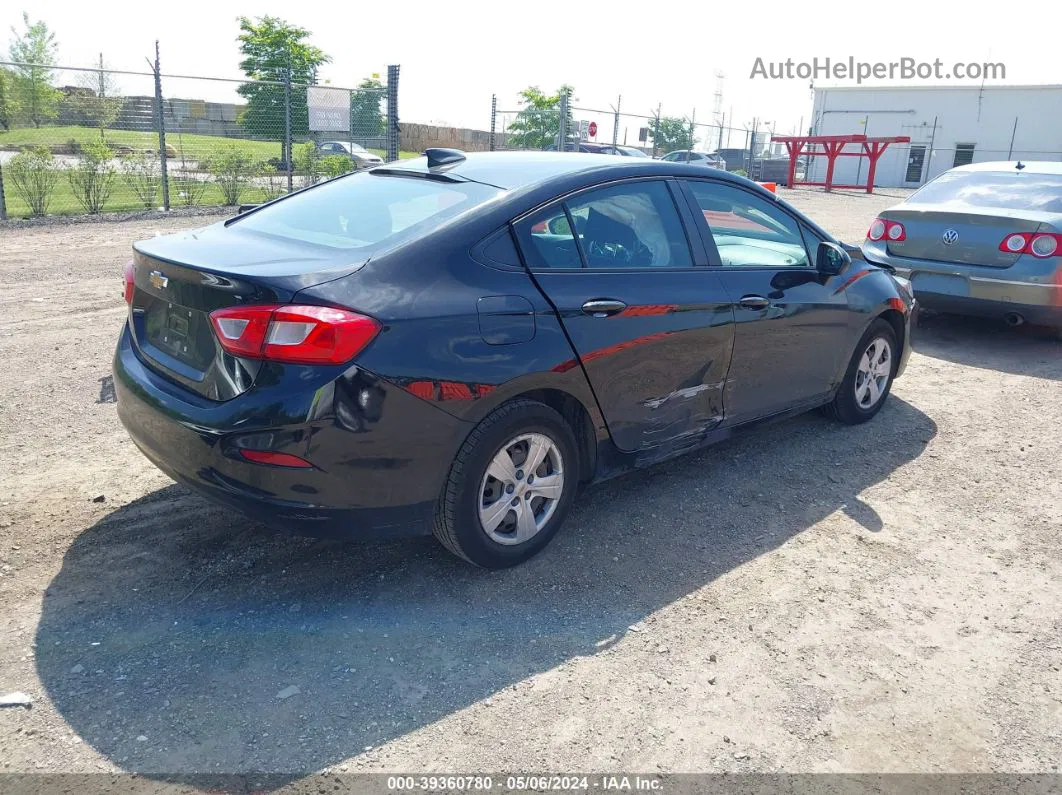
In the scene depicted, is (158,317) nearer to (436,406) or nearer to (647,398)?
(436,406)

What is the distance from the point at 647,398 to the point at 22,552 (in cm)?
269

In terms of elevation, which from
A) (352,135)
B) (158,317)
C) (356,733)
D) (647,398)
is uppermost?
(352,135)

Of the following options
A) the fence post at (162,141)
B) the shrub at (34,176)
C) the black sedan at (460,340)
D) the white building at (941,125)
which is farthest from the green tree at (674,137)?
the black sedan at (460,340)

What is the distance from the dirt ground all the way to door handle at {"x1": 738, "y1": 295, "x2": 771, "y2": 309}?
0.95 m

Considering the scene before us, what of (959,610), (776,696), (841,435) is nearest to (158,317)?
(776,696)

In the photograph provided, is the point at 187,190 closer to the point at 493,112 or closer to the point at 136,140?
the point at 136,140

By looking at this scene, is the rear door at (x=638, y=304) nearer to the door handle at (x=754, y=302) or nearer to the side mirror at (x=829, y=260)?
the door handle at (x=754, y=302)

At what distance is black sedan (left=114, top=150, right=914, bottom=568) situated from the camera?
298 cm

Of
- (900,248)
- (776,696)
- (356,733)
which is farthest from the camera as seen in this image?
(900,248)

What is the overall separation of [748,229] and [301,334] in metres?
2.63

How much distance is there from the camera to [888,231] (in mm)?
8102

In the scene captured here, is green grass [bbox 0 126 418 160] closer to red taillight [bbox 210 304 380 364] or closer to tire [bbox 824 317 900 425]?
tire [bbox 824 317 900 425]

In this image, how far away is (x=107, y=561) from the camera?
3545 mm

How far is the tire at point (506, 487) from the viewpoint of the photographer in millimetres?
3287
